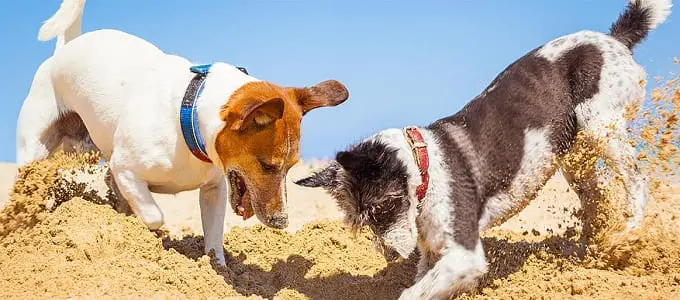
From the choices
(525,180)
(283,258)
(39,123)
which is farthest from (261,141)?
(39,123)

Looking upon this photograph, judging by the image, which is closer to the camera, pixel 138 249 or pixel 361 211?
pixel 361 211

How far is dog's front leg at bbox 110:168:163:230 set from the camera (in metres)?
5.62

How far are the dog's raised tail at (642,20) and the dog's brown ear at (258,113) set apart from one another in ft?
9.45

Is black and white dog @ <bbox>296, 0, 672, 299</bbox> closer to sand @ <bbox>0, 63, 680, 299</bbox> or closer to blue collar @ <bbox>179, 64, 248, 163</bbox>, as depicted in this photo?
sand @ <bbox>0, 63, 680, 299</bbox>

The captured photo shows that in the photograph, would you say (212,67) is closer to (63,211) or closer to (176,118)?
(176,118)

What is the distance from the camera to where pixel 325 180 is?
4832 millimetres

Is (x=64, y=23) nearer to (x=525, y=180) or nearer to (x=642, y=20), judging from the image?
(x=525, y=180)

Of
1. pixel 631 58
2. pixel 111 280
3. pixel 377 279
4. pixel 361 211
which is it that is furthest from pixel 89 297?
pixel 631 58

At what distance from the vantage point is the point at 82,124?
6695mm

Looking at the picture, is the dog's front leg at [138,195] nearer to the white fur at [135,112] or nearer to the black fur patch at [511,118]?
the white fur at [135,112]

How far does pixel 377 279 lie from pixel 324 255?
0.92m

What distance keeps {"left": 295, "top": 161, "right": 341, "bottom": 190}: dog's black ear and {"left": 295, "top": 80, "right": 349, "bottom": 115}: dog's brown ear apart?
1.62 ft

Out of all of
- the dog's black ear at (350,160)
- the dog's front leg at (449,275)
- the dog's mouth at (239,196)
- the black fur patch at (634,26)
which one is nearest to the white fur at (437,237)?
the dog's front leg at (449,275)

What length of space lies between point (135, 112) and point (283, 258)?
1941 mm
